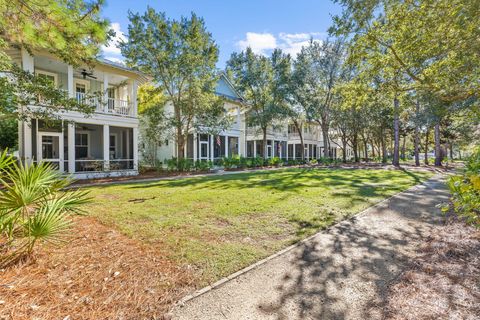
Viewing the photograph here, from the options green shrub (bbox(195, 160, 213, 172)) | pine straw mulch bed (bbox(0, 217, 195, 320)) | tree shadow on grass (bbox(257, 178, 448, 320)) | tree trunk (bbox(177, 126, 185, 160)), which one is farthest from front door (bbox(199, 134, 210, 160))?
pine straw mulch bed (bbox(0, 217, 195, 320))

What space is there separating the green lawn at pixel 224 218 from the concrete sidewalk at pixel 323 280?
1.13ft

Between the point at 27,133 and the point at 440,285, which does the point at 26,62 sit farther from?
the point at 440,285

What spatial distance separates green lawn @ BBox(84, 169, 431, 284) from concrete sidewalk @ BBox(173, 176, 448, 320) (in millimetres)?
Result: 344

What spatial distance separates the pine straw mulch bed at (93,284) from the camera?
240 cm

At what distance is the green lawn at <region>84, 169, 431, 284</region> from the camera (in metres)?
3.71

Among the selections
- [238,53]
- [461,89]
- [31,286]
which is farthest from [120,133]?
[461,89]

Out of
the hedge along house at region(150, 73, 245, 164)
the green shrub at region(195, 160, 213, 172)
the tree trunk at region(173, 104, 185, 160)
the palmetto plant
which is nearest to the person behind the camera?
the palmetto plant

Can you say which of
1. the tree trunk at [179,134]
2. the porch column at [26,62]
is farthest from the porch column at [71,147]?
the tree trunk at [179,134]

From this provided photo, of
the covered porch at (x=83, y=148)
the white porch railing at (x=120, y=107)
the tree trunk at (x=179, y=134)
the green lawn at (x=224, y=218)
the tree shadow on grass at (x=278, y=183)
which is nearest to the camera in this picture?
the green lawn at (x=224, y=218)

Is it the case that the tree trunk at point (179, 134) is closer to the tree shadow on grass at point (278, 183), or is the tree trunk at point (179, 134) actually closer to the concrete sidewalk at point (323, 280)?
the tree shadow on grass at point (278, 183)

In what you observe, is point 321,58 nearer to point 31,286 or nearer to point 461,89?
point 461,89

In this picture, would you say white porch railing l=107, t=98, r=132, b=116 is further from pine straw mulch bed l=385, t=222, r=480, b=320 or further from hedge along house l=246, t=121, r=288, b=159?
pine straw mulch bed l=385, t=222, r=480, b=320

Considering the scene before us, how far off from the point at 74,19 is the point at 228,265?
4.77m

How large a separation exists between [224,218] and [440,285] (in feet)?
12.5
